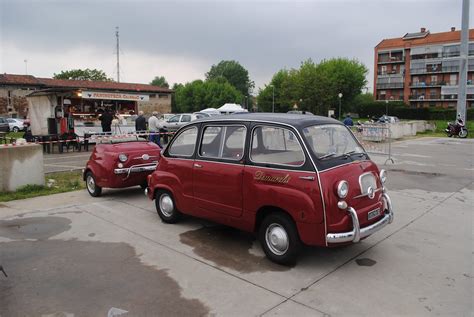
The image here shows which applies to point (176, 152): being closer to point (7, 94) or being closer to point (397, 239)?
point (397, 239)

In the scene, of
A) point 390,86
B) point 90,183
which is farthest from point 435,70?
point 90,183

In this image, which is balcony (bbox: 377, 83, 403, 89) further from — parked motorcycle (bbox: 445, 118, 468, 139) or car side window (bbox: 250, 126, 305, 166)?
car side window (bbox: 250, 126, 305, 166)

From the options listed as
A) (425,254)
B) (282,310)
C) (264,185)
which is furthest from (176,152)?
(425,254)

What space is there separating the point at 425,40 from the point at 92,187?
89500mm

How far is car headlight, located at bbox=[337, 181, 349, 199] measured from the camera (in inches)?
168

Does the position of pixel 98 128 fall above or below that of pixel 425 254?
above

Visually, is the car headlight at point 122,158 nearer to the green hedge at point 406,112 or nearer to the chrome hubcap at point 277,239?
the chrome hubcap at point 277,239

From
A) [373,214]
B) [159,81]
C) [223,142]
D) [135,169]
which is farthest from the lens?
[159,81]

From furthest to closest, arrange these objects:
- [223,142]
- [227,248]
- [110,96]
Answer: [110,96], [223,142], [227,248]

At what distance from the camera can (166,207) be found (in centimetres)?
641

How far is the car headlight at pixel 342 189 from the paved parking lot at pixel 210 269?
0.96 m

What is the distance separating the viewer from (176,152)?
6184 millimetres

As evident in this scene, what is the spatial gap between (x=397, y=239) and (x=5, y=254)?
18.1 feet

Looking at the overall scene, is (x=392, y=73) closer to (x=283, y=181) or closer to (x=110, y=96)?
(x=110, y=96)
